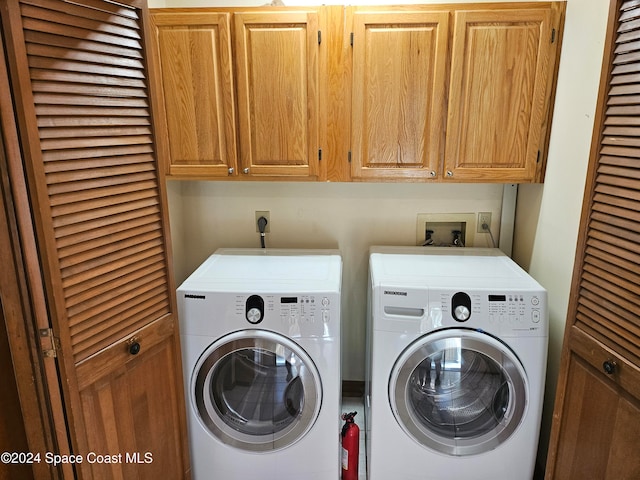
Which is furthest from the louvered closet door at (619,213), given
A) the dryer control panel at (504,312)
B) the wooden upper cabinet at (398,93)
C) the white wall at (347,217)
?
the wooden upper cabinet at (398,93)

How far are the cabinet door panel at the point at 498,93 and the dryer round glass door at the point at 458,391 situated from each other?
77cm

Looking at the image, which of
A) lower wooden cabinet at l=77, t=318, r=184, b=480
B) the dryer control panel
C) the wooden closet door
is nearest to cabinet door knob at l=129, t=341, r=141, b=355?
lower wooden cabinet at l=77, t=318, r=184, b=480

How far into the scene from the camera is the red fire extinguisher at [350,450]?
188cm

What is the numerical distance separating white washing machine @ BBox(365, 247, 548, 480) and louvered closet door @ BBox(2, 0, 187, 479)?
2.85 feet

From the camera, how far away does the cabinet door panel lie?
1731 mm

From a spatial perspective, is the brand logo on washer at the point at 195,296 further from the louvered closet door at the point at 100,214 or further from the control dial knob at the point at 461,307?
the control dial knob at the point at 461,307

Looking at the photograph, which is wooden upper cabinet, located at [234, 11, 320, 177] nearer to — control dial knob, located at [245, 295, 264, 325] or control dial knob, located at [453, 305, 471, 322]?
control dial knob, located at [245, 295, 264, 325]

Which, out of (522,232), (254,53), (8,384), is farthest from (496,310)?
(8,384)

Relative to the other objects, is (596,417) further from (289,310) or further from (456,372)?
(289,310)

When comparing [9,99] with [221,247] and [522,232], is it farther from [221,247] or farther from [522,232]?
[522,232]

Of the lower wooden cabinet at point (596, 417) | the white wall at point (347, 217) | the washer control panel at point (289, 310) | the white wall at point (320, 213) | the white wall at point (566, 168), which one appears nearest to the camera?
the lower wooden cabinet at point (596, 417)

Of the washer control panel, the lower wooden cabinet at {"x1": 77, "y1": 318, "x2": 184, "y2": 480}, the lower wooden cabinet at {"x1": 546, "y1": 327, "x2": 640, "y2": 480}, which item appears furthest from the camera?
the washer control panel

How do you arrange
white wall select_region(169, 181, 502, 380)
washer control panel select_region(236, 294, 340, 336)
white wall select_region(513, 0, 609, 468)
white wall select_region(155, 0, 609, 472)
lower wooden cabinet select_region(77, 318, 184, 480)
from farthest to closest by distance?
1. white wall select_region(169, 181, 502, 380)
2. white wall select_region(155, 0, 609, 472)
3. washer control panel select_region(236, 294, 340, 336)
4. white wall select_region(513, 0, 609, 468)
5. lower wooden cabinet select_region(77, 318, 184, 480)

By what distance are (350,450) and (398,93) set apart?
1587 millimetres
